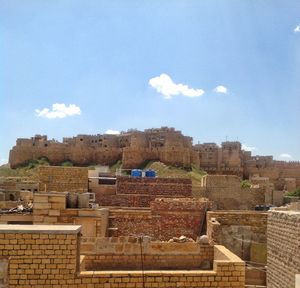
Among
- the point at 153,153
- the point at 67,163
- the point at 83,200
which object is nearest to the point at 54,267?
the point at 83,200

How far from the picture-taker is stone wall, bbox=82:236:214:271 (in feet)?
22.8

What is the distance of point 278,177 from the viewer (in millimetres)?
58531

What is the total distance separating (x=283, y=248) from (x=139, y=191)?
12151 mm

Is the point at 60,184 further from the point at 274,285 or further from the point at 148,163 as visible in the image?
the point at 148,163

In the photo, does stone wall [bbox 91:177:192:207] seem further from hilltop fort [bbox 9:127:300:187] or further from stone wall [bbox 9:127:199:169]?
stone wall [bbox 9:127:199:169]

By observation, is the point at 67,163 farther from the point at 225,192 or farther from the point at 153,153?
the point at 225,192

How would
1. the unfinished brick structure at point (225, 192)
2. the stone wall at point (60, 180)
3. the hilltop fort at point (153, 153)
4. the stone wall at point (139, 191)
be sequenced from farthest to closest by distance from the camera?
1. the hilltop fort at point (153, 153)
2. the unfinished brick structure at point (225, 192)
3. the stone wall at point (139, 191)
4. the stone wall at point (60, 180)

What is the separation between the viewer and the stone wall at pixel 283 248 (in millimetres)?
8701

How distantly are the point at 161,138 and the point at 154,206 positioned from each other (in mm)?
42734

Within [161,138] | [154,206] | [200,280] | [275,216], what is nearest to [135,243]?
[200,280]

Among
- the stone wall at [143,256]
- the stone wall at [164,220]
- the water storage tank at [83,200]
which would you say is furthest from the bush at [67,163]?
the stone wall at [143,256]

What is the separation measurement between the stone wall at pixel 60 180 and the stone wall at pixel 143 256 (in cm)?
1309

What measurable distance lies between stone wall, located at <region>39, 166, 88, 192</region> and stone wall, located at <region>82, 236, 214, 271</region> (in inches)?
515

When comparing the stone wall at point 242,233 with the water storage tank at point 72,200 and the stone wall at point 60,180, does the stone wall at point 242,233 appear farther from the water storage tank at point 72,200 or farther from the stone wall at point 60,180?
the stone wall at point 60,180
